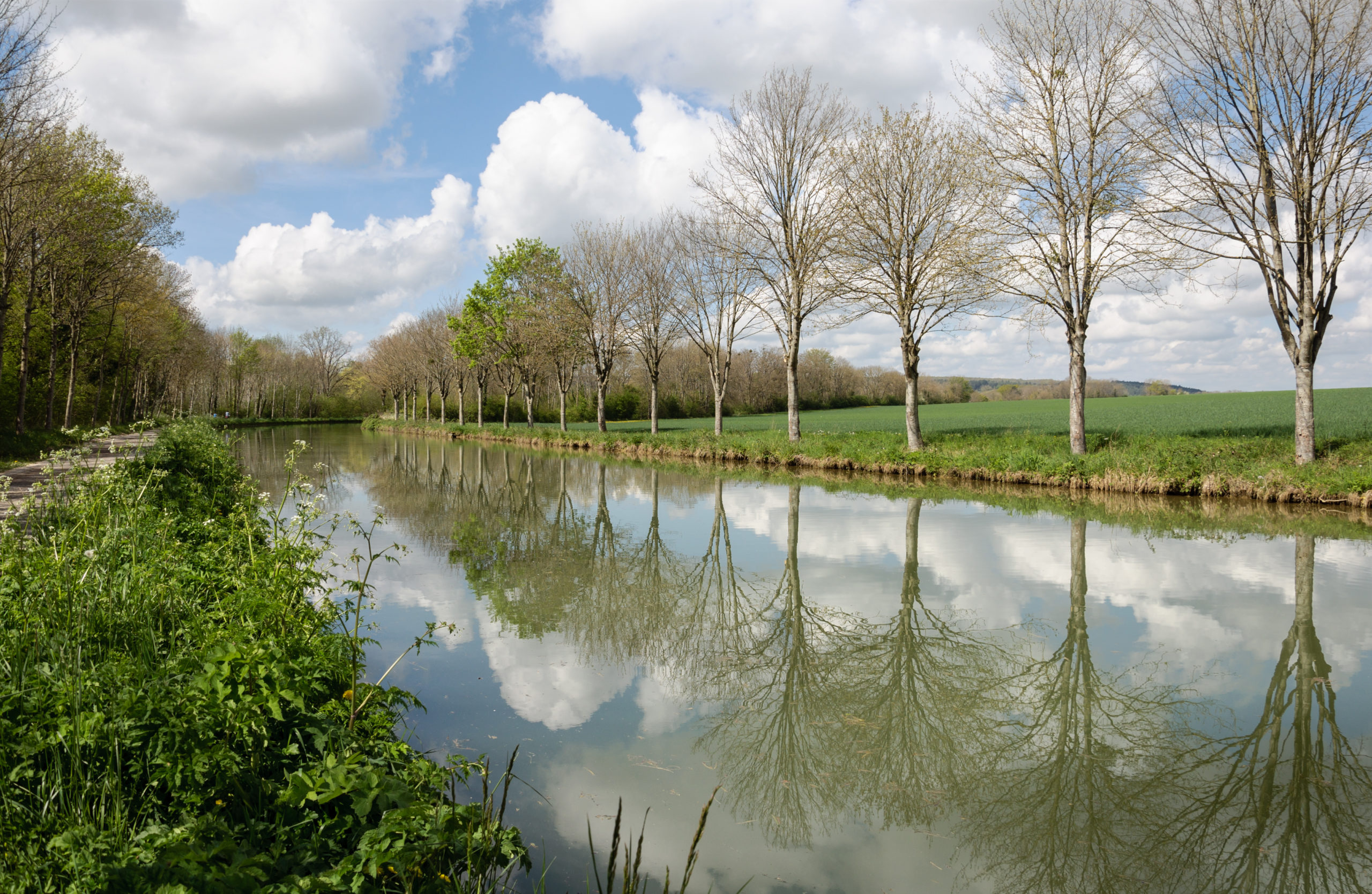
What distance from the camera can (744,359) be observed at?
78.3 metres

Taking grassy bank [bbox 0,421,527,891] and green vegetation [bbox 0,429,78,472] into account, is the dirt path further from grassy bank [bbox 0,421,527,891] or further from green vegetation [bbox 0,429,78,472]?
grassy bank [bbox 0,421,527,891]

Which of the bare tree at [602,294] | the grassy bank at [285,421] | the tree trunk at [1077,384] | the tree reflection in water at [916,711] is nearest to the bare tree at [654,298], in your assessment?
the bare tree at [602,294]

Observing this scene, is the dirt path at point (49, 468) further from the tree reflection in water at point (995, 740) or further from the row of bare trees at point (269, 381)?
the row of bare trees at point (269, 381)

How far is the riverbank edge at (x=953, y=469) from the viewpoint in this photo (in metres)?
15.5

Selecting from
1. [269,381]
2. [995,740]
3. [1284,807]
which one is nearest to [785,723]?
[995,740]

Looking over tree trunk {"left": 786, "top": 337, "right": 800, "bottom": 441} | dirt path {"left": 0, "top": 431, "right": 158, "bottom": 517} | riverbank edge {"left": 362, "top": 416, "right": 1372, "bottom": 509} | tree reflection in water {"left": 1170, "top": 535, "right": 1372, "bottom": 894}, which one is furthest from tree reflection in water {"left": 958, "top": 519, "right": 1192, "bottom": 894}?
tree trunk {"left": 786, "top": 337, "right": 800, "bottom": 441}

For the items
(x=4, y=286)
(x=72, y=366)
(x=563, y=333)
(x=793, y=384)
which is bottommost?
(x=793, y=384)

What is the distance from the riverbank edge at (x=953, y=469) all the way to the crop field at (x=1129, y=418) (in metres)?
4.53

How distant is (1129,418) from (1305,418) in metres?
21.8

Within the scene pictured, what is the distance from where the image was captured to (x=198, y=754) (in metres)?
2.94

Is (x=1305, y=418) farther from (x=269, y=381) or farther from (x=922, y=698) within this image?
(x=269, y=381)

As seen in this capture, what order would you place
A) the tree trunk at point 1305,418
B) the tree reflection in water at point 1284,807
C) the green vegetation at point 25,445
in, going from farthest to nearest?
the green vegetation at point 25,445 < the tree trunk at point 1305,418 < the tree reflection in water at point 1284,807

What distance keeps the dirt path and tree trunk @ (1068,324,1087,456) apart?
2018 centimetres

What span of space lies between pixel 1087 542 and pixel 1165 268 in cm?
1144
